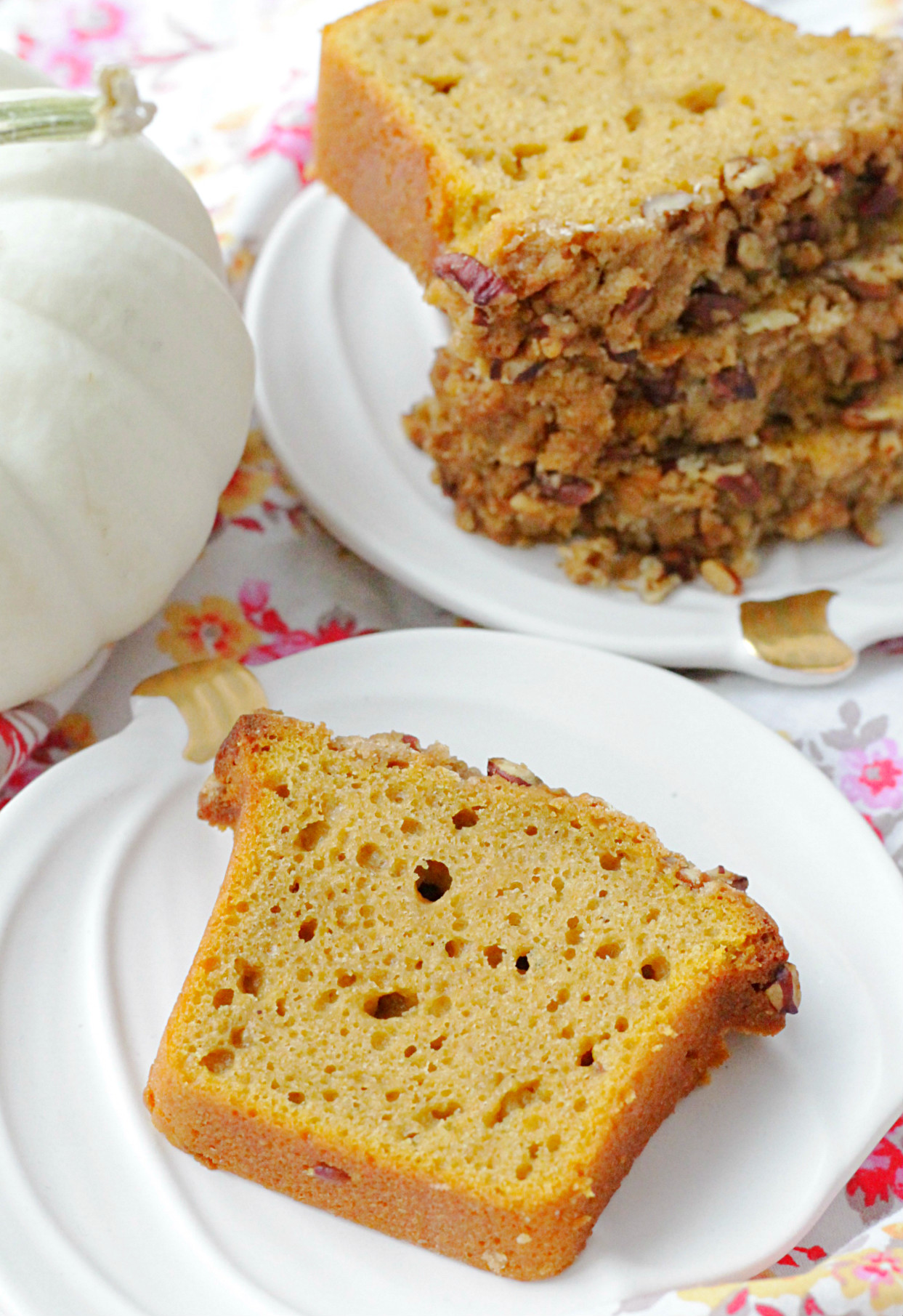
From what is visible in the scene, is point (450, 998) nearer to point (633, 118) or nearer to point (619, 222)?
point (619, 222)

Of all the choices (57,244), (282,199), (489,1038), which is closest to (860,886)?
(489,1038)

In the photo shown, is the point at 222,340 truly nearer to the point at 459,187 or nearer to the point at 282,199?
the point at 459,187

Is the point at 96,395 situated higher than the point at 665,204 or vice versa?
the point at 665,204

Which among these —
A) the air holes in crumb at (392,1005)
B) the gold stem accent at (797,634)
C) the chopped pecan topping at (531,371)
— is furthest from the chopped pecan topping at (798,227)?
the air holes in crumb at (392,1005)

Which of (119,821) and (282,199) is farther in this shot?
(282,199)

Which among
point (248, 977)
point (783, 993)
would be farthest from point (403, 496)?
point (783, 993)

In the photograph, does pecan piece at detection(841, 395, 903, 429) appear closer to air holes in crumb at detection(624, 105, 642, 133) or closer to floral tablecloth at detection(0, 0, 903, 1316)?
floral tablecloth at detection(0, 0, 903, 1316)

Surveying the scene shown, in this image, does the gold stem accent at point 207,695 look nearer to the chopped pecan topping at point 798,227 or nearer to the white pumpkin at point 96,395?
the white pumpkin at point 96,395

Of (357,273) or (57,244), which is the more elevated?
(57,244)
